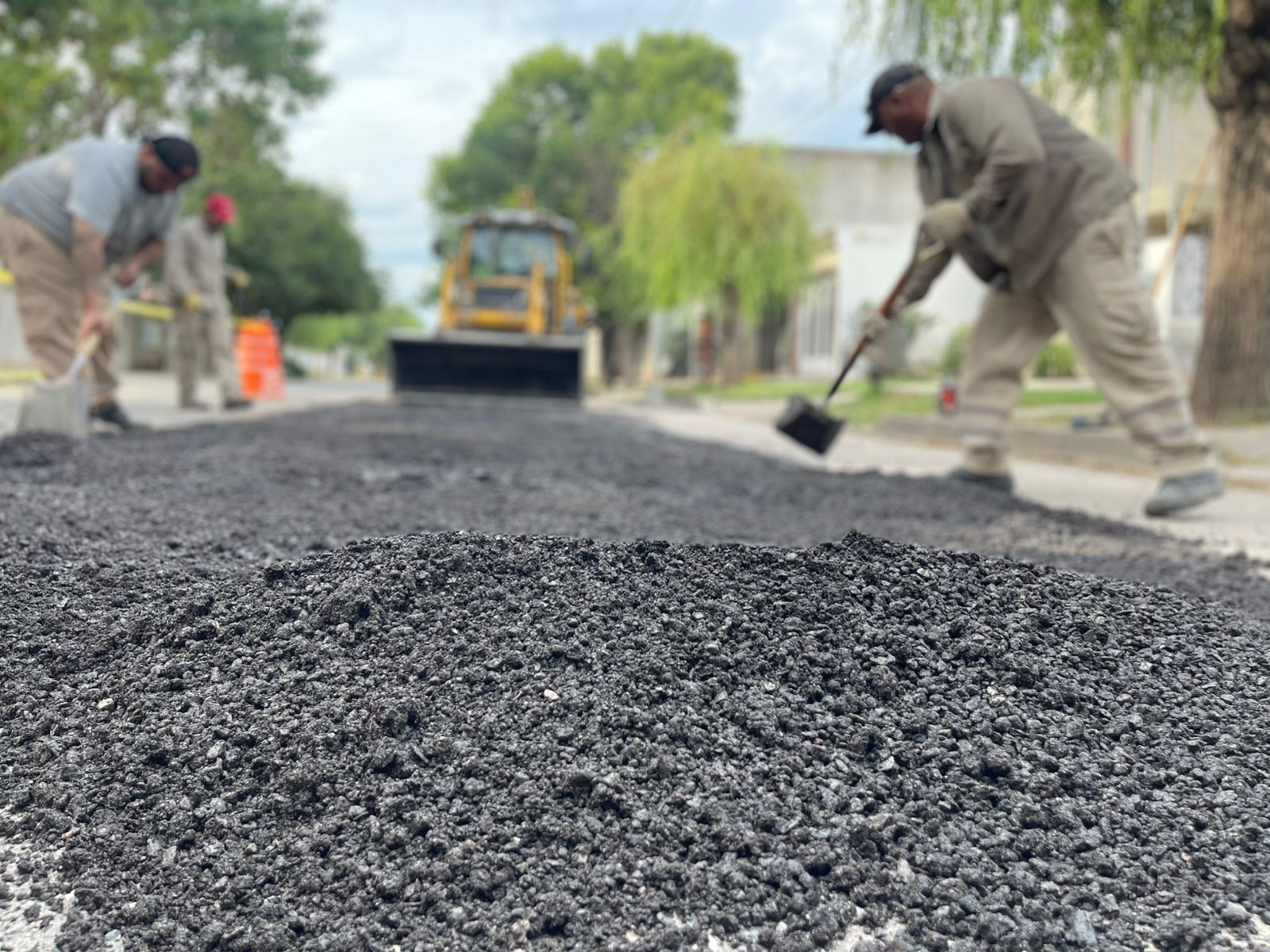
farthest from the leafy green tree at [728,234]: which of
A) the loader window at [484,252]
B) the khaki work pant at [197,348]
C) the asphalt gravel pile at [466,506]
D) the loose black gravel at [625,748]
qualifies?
the loose black gravel at [625,748]

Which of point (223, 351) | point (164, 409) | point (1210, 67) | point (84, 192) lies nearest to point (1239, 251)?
point (1210, 67)

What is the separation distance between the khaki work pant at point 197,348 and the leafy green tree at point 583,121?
2596 centimetres

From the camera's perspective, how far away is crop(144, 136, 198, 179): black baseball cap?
5.78 m

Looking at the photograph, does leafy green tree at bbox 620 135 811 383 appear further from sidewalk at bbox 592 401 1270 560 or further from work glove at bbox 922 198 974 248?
work glove at bbox 922 198 974 248

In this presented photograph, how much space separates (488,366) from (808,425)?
819 centimetres

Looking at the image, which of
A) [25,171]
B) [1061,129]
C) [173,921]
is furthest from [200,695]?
[25,171]

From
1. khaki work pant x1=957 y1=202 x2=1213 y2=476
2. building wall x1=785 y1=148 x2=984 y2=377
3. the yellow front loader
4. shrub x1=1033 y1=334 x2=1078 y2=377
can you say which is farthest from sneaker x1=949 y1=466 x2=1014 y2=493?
building wall x1=785 y1=148 x2=984 y2=377

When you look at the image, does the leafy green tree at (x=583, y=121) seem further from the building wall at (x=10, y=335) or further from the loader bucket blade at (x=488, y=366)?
the loader bucket blade at (x=488, y=366)

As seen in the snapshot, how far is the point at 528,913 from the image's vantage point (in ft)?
4.42

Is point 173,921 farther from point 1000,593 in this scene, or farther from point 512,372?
point 512,372

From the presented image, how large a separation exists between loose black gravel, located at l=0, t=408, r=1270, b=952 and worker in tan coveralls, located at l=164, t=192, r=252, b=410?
8074 millimetres

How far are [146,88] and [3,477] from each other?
1373cm

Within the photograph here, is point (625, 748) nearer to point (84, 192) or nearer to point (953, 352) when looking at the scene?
point (84, 192)

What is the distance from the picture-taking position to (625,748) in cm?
164
